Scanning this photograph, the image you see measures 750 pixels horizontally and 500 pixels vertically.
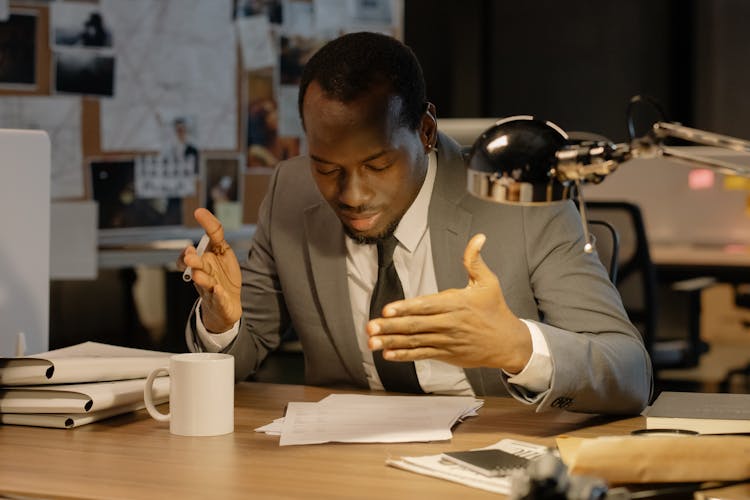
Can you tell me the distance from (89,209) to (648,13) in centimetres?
A: 388

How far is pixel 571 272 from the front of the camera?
1.75 meters

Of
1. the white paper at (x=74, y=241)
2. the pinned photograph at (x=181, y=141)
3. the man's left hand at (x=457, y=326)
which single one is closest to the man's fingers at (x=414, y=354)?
the man's left hand at (x=457, y=326)

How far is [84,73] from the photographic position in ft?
9.61

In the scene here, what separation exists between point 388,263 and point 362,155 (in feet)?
0.80

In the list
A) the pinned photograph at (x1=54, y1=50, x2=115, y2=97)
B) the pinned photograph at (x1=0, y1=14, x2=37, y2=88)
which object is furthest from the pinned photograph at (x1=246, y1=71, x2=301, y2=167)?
the pinned photograph at (x1=0, y1=14, x2=37, y2=88)

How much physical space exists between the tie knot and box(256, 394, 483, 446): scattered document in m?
0.29

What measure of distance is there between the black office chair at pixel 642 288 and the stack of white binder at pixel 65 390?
6.44 ft

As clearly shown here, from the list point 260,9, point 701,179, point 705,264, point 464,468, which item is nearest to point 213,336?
point 464,468

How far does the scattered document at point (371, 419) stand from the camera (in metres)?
1.39

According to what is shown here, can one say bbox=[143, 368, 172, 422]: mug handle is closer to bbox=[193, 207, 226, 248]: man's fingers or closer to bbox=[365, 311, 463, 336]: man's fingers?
bbox=[193, 207, 226, 248]: man's fingers

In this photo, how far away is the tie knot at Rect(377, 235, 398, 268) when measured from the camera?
6.06 ft

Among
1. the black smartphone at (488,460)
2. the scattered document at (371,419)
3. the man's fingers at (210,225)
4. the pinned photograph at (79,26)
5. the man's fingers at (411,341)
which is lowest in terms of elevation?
the scattered document at (371,419)

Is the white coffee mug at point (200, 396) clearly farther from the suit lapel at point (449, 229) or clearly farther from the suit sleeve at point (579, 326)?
the suit lapel at point (449, 229)

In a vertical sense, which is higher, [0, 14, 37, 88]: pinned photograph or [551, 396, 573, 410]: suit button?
[0, 14, 37, 88]: pinned photograph
